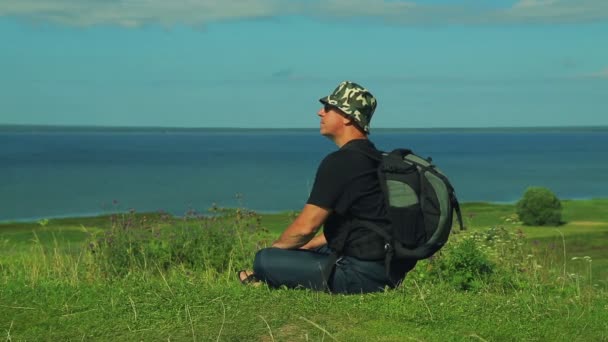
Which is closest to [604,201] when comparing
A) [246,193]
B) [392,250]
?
[246,193]

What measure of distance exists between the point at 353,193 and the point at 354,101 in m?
0.78

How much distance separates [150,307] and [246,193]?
239 feet

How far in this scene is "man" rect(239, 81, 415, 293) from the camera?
675 cm

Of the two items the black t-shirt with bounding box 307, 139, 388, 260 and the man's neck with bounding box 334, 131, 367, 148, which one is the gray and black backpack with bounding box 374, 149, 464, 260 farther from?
the man's neck with bounding box 334, 131, 367, 148

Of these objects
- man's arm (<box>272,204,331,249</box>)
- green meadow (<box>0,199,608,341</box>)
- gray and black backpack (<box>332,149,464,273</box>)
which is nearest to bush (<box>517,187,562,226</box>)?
green meadow (<box>0,199,608,341</box>)

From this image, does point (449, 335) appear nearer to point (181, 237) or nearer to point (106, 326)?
point (106, 326)

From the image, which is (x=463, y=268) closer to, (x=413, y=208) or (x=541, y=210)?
(x=413, y=208)

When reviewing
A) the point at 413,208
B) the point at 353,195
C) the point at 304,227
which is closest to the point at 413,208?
the point at 413,208

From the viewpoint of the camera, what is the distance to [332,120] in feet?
23.0

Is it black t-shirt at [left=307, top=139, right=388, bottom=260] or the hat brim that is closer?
black t-shirt at [left=307, top=139, right=388, bottom=260]

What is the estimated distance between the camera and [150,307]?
23.3ft

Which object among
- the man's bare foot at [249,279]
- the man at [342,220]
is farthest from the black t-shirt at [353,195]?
the man's bare foot at [249,279]

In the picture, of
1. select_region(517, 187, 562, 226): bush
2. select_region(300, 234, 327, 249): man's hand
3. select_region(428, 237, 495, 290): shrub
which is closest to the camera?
select_region(300, 234, 327, 249): man's hand

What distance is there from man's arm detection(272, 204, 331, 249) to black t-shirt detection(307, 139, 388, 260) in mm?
65
